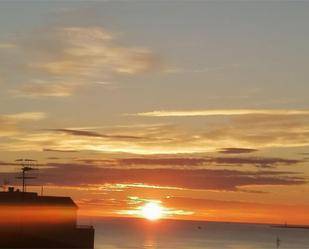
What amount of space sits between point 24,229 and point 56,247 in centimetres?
491

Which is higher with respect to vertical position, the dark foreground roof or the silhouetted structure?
the dark foreground roof

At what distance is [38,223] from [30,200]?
3.44 metres

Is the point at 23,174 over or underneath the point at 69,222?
over

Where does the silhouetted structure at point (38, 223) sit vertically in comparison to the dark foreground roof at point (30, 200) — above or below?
below

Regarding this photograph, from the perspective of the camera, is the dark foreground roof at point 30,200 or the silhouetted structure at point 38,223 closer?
the silhouetted structure at point 38,223

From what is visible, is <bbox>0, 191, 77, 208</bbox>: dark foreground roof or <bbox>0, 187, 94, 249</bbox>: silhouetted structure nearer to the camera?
<bbox>0, 187, 94, 249</bbox>: silhouetted structure

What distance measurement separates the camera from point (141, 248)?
189250 mm

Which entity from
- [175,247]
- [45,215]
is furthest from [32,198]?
[175,247]

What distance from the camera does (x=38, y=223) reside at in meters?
102

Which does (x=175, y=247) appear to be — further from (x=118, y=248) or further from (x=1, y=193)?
(x=1, y=193)

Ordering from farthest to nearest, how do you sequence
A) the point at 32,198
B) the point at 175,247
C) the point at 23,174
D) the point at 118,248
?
the point at 175,247 < the point at 118,248 < the point at 23,174 < the point at 32,198

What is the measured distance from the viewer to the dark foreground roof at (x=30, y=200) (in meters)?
101

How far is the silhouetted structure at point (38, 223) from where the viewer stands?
329 ft

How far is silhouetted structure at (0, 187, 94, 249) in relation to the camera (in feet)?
329
